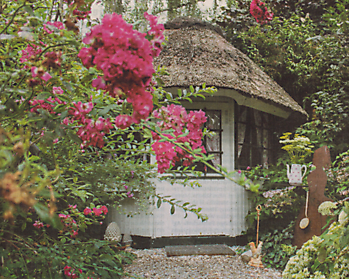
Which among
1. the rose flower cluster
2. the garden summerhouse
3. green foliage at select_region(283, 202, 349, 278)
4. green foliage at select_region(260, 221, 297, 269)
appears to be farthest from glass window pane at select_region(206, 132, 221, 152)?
the rose flower cluster

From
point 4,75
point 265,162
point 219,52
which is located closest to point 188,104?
point 219,52

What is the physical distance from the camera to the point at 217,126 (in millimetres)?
4719

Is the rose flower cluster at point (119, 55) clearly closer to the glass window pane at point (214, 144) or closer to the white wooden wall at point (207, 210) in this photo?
the white wooden wall at point (207, 210)

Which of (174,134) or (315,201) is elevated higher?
(174,134)

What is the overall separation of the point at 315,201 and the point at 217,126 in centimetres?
185

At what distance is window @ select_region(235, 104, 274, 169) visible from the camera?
4.87 m

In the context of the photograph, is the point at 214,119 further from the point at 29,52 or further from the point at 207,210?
the point at 29,52

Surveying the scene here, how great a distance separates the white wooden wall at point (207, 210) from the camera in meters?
4.47

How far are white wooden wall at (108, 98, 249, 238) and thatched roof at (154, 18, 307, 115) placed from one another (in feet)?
1.73

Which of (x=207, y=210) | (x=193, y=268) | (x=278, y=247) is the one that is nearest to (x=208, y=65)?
(x=207, y=210)

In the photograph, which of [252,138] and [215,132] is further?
[252,138]

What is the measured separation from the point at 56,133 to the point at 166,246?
12.4 feet

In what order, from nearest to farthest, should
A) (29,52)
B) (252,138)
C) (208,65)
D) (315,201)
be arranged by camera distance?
(29,52)
(315,201)
(208,65)
(252,138)

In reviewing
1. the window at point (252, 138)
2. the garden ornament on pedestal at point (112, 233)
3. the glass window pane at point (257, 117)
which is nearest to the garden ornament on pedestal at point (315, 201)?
the window at point (252, 138)
